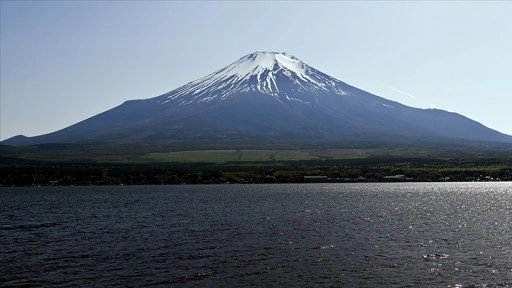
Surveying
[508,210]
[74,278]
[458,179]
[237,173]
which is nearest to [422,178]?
[458,179]

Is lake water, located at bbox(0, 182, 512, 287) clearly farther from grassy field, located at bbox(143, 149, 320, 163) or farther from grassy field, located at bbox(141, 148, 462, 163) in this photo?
grassy field, located at bbox(141, 148, 462, 163)

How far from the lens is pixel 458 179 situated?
5212 inches

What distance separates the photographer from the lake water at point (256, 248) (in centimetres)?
2702

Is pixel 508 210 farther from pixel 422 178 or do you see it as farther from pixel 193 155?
pixel 193 155

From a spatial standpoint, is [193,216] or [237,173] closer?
[193,216]

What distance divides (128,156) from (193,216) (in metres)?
140

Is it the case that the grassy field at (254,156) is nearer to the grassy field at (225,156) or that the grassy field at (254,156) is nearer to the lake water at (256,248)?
the grassy field at (225,156)

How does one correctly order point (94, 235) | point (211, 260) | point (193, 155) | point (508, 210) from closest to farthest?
1. point (211, 260)
2. point (94, 235)
3. point (508, 210)
4. point (193, 155)

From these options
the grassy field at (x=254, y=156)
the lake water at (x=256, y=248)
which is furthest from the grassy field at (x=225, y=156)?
the lake water at (x=256, y=248)

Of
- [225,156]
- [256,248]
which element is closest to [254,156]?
[225,156]

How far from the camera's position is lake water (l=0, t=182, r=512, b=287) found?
2702 centimetres

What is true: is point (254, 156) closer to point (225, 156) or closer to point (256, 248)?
point (225, 156)

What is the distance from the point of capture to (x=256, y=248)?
36188 mm

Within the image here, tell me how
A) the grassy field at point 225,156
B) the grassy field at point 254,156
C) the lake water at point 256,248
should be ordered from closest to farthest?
the lake water at point 256,248, the grassy field at point 225,156, the grassy field at point 254,156
